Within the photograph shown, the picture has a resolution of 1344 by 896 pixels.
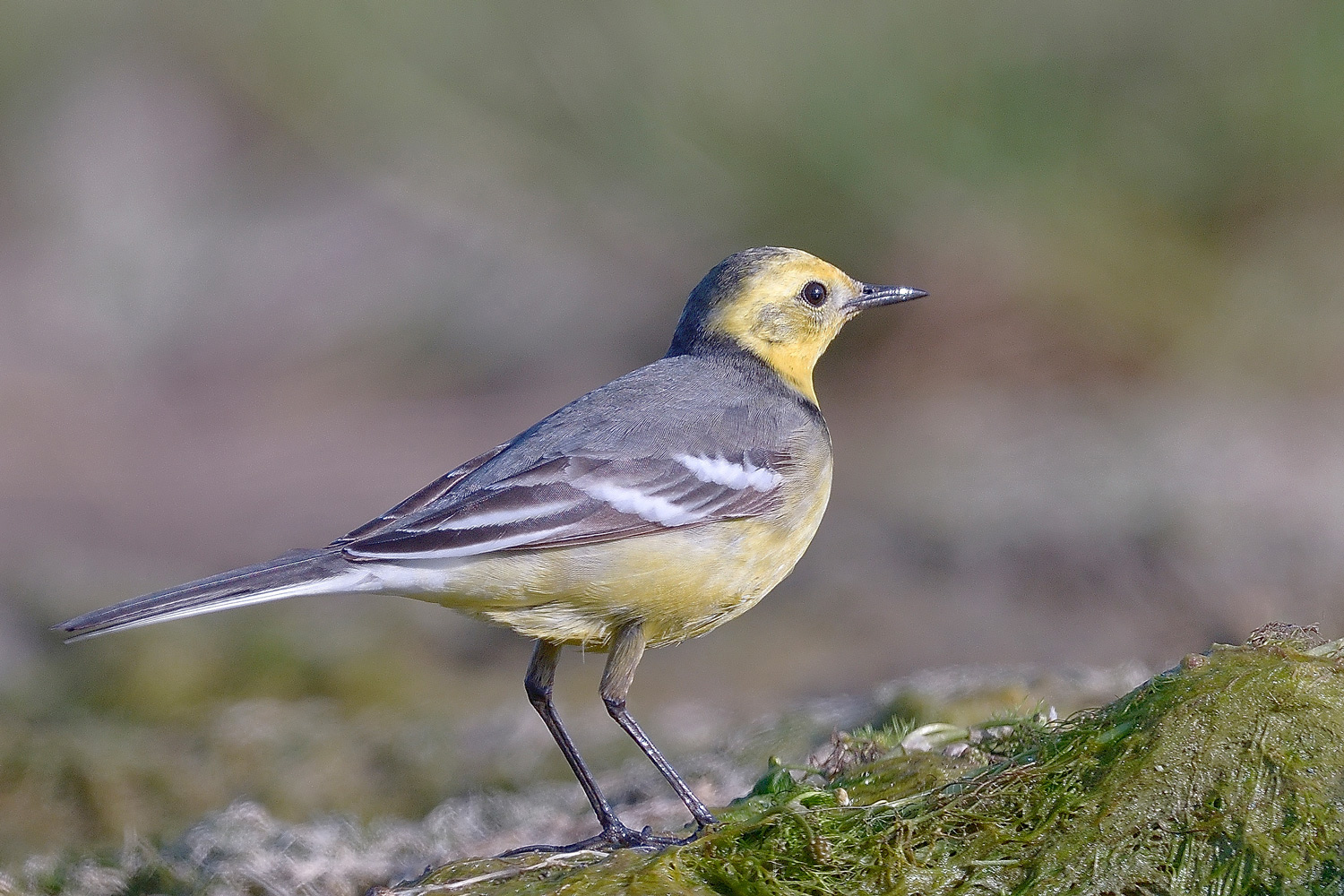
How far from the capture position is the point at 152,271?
16.1 meters

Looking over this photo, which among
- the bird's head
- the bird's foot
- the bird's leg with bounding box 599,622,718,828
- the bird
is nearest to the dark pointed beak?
the bird's head

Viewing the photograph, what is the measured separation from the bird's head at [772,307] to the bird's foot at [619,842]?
7.86 ft

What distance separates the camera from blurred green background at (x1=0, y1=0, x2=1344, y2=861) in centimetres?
894

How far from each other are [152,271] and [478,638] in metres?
8.27

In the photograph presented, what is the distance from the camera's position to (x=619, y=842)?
196 inches

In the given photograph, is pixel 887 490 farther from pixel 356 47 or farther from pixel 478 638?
pixel 356 47

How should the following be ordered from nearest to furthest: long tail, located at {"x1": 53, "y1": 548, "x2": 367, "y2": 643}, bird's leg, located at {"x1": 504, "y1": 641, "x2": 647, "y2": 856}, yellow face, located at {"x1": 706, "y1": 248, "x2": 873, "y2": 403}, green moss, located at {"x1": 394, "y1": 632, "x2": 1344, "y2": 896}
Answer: green moss, located at {"x1": 394, "y1": 632, "x2": 1344, "y2": 896} < long tail, located at {"x1": 53, "y1": 548, "x2": 367, "y2": 643} < bird's leg, located at {"x1": 504, "y1": 641, "x2": 647, "y2": 856} < yellow face, located at {"x1": 706, "y1": 248, "x2": 873, "y2": 403}

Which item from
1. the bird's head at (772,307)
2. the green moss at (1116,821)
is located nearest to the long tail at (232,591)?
the green moss at (1116,821)

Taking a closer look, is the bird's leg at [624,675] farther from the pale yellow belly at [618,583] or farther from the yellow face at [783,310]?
the yellow face at [783,310]

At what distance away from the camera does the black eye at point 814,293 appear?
262 inches

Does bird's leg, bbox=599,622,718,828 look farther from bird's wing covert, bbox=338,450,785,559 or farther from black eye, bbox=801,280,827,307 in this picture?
black eye, bbox=801,280,827,307

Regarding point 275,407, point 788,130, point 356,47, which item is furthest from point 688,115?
point 275,407

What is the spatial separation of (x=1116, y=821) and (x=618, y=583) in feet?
6.42

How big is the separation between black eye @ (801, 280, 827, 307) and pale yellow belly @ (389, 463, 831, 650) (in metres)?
1.55
